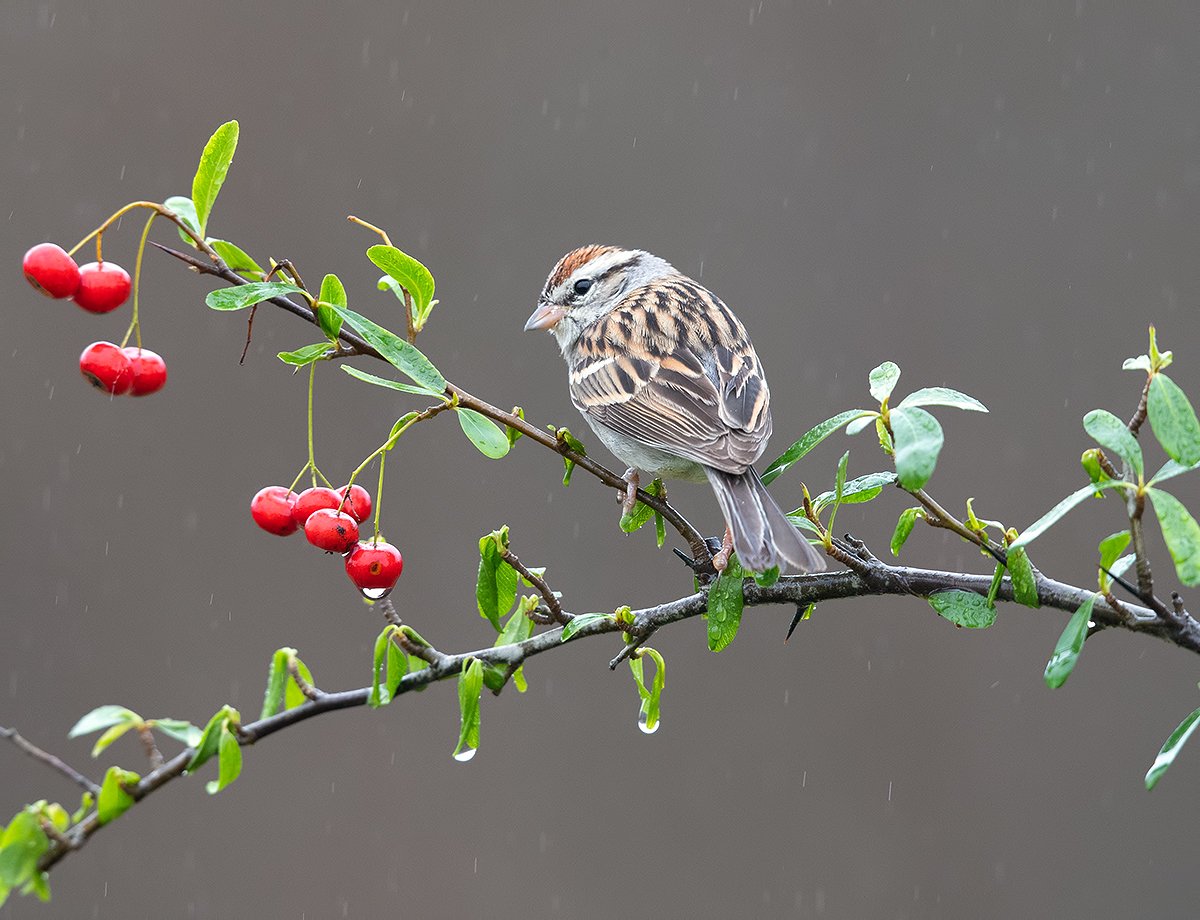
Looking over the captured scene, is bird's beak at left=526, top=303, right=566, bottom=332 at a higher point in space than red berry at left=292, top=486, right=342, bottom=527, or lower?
lower

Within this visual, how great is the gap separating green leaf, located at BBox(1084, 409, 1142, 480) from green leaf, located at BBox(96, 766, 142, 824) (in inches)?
55.0

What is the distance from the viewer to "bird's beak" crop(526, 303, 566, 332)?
426 centimetres

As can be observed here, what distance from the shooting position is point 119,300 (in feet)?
7.15

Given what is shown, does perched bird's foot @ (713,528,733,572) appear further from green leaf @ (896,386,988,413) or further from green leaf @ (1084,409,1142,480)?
green leaf @ (1084,409,1142,480)

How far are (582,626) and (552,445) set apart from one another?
0.40 m

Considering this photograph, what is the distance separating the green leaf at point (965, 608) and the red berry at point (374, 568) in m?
0.97

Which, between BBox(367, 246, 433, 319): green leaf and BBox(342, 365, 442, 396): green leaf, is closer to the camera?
BBox(342, 365, 442, 396): green leaf

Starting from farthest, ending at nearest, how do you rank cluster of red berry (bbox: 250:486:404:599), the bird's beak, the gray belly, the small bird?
the bird's beak < the gray belly < the small bird < cluster of red berry (bbox: 250:486:404:599)

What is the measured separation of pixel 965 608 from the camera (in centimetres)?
201

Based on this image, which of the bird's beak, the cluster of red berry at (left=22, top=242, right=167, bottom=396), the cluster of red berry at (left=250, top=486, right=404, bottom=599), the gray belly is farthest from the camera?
the bird's beak

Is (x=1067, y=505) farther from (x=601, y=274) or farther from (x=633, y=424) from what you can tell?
(x=601, y=274)

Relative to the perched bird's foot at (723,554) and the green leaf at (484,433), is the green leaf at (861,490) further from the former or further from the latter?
the green leaf at (484,433)

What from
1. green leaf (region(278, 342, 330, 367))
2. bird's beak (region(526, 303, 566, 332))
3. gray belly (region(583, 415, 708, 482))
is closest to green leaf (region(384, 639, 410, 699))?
green leaf (region(278, 342, 330, 367))

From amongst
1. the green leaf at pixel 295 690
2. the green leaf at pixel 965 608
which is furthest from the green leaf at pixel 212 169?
the green leaf at pixel 965 608
